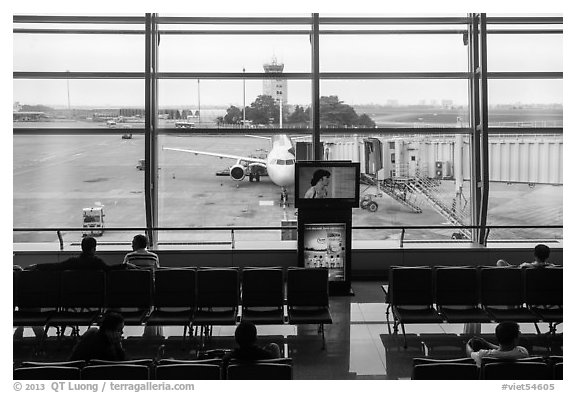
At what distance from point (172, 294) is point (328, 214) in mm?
2605

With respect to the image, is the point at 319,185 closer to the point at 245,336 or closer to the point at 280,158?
the point at 280,158

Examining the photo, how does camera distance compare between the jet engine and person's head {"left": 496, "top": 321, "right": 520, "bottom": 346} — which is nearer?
person's head {"left": 496, "top": 321, "right": 520, "bottom": 346}

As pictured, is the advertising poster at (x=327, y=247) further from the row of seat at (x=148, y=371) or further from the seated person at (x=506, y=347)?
the row of seat at (x=148, y=371)

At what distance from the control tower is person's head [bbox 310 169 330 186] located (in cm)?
213

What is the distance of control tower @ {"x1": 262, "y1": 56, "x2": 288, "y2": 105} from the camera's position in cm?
974

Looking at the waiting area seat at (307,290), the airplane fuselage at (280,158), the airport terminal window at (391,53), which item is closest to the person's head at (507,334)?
the waiting area seat at (307,290)

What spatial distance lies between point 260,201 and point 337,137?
1.62 metres

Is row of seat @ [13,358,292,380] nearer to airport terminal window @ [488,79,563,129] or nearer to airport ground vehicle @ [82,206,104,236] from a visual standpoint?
airport ground vehicle @ [82,206,104,236]

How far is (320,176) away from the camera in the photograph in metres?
8.08

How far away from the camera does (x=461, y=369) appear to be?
3826 mm

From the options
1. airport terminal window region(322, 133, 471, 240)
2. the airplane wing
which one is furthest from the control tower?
airport terminal window region(322, 133, 471, 240)

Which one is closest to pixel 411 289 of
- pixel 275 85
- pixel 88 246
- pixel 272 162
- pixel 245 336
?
pixel 245 336
